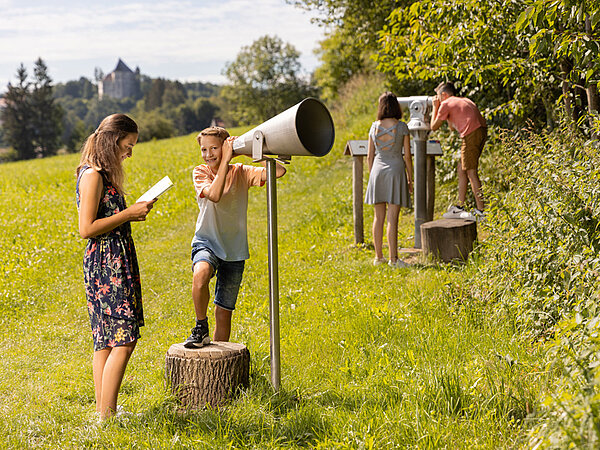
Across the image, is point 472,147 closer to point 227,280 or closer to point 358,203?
point 358,203

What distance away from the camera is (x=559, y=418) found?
2.31m

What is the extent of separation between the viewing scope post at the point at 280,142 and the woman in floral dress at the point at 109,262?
2.41 feet

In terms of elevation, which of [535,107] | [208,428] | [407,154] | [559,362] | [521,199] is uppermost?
[535,107]

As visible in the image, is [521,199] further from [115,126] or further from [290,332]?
[115,126]

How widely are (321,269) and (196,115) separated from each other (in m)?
110

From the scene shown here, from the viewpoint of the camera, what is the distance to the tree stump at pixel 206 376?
3.91 meters

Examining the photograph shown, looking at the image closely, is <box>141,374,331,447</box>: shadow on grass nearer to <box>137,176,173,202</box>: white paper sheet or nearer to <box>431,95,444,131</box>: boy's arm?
<box>137,176,173,202</box>: white paper sheet

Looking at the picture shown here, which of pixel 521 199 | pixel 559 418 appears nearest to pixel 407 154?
pixel 521 199

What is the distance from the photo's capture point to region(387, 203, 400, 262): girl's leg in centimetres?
730

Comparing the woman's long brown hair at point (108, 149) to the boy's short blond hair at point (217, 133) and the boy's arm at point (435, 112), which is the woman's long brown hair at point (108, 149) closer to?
the boy's short blond hair at point (217, 133)

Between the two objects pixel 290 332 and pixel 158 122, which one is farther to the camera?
pixel 158 122

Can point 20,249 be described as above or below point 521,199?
below

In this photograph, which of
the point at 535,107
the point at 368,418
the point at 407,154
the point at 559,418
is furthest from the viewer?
the point at 535,107

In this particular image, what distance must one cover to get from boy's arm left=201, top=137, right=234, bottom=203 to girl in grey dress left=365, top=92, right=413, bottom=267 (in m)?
3.58
